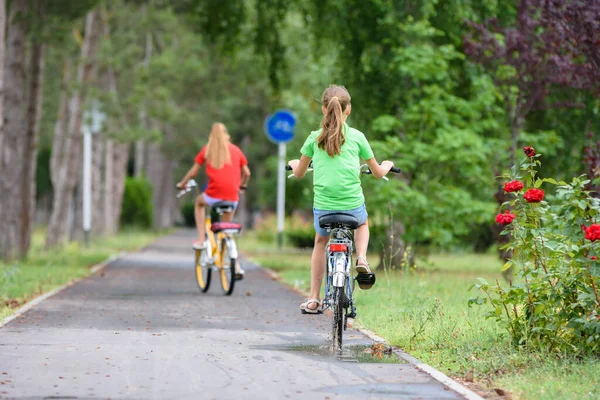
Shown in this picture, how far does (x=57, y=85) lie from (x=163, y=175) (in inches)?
431

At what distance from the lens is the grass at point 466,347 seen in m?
7.57

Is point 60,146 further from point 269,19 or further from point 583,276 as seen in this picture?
point 583,276

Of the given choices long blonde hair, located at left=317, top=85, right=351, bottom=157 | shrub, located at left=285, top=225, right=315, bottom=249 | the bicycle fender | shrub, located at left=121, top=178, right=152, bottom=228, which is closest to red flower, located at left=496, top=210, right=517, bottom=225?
long blonde hair, located at left=317, top=85, right=351, bottom=157

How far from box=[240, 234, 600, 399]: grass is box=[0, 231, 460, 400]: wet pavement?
386mm

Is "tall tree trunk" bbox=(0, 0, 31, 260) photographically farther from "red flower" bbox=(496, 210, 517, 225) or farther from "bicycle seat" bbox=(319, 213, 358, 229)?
"red flower" bbox=(496, 210, 517, 225)

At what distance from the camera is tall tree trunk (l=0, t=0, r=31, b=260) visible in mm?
20719

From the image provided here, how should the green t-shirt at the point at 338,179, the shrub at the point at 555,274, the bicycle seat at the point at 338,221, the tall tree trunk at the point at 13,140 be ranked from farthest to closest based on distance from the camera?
1. the tall tree trunk at the point at 13,140
2. the green t-shirt at the point at 338,179
3. the bicycle seat at the point at 338,221
4. the shrub at the point at 555,274

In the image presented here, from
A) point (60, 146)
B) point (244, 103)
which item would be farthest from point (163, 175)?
point (60, 146)

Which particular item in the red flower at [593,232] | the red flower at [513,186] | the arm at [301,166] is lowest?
the red flower at [593,232]

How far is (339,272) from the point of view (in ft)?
30.7

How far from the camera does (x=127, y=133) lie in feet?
95.0

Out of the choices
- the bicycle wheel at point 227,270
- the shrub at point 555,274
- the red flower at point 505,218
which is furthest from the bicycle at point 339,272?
the bicycle wheel at point 227,270

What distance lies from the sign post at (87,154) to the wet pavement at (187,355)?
45.7 ft

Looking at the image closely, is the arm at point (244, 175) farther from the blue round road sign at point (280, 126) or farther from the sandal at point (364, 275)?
the blue round road sign at point (280, 126)
